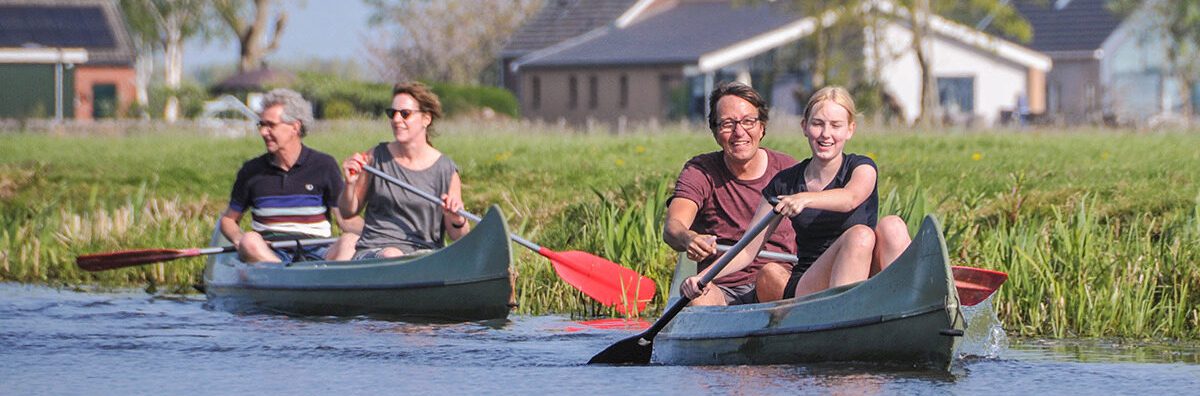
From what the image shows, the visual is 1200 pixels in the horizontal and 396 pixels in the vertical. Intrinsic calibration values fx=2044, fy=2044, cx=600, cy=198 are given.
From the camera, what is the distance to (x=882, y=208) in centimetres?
1166

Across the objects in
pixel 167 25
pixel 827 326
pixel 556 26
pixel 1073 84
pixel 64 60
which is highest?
pixel 167 25

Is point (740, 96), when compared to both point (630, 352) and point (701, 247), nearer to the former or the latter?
point (701, 247)

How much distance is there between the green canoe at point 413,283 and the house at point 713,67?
3107 cm

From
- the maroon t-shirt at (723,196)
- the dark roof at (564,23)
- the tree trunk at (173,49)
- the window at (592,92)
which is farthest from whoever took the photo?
the tree trunk at (173,49)

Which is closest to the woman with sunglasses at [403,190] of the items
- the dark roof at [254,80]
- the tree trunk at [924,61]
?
the tree trunk at [924,61]

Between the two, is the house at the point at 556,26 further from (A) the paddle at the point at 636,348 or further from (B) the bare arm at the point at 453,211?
(A) the paddle at the point at 636,348

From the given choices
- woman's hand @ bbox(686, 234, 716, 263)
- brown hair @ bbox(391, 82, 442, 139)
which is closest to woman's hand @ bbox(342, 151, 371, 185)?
A: brown hair @ bbox(391, 82, 442, 139)

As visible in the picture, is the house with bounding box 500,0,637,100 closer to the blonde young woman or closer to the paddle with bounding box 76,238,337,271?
the paddle with bounding box 76,238,337,271

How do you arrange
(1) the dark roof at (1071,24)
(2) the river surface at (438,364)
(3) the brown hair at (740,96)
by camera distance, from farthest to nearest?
(1) the dark roof at (1071,24) < (3) the brown hair at (740,96) < (2) the river surface at (438,364)

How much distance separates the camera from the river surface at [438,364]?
865 cm

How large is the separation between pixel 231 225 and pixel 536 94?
126 ft

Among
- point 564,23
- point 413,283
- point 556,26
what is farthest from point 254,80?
point 413,283

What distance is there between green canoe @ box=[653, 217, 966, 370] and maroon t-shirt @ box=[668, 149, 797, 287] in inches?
13.1

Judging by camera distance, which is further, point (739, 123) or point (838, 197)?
point (739, 123)
